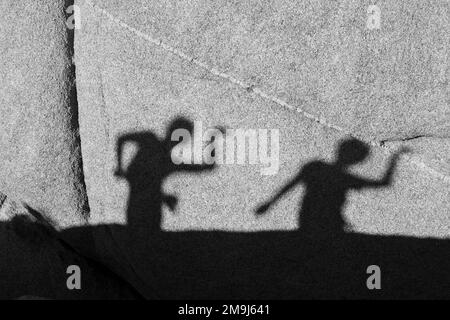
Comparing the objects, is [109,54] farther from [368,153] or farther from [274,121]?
[368,153]

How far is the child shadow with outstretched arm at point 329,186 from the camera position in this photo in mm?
2699

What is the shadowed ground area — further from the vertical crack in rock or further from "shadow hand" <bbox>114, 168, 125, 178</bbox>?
the vertical crack in rock

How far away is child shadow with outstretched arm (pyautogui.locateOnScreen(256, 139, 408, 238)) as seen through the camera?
2.70 meters

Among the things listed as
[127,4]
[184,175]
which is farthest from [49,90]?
[184,175]

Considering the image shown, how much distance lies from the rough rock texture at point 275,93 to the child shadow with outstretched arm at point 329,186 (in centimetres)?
3

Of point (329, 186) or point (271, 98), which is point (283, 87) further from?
point (329, 186)

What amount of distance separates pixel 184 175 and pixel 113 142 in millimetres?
353

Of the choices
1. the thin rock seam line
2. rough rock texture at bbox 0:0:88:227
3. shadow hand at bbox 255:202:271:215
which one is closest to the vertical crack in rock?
rough rock texture at bbox 0:0:88:227

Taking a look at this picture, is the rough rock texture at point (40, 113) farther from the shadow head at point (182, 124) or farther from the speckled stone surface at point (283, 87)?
the shadow head at point (182, 124)

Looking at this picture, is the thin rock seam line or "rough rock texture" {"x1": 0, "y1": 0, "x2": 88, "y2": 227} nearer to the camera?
the thin rock seam line

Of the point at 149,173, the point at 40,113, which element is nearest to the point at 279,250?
the point at 149,173

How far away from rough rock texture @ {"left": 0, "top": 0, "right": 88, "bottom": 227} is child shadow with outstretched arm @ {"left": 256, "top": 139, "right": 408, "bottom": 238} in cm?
93

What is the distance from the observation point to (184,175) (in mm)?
2785

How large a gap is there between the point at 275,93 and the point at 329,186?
0.46m
